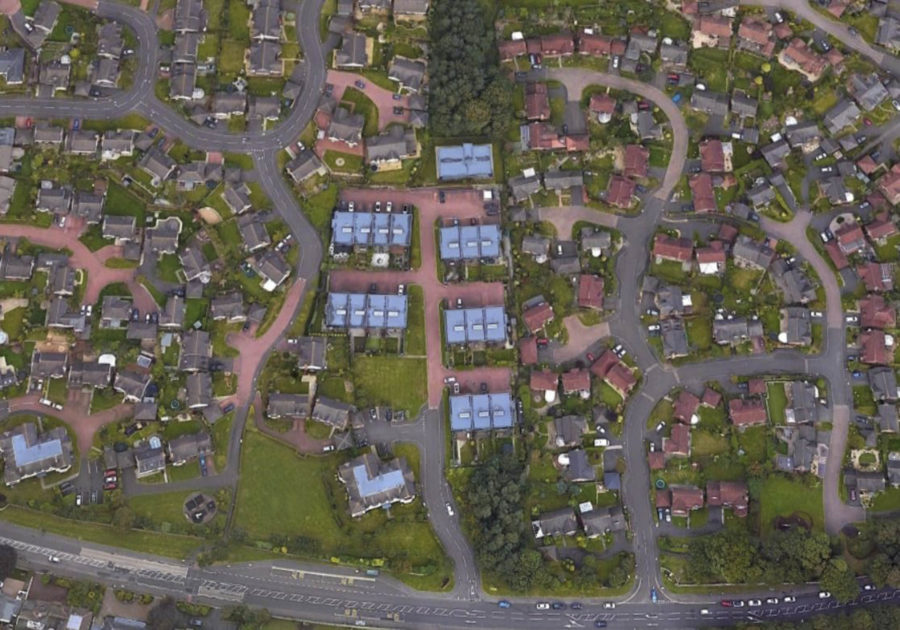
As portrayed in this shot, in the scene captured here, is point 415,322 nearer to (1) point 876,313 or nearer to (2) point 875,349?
(2) point 875,349

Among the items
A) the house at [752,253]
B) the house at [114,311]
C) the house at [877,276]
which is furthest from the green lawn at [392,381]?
the house at [877,276]

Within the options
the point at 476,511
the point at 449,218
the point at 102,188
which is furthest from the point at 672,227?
the point at 102,188

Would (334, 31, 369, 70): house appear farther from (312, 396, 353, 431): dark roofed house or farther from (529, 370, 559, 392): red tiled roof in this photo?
(529, 370, 559, 392): red tiled roof

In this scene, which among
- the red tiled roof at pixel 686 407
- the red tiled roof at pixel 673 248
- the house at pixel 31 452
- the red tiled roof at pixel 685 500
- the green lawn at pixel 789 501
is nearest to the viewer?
the house at pixel 31 452

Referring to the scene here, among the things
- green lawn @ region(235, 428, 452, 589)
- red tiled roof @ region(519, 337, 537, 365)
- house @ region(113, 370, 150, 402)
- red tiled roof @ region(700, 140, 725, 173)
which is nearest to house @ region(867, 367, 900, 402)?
red tiled roof @ region(700, 140, 725, 173)

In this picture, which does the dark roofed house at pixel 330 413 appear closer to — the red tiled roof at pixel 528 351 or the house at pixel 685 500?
the red tiled roof at pixel 528 351

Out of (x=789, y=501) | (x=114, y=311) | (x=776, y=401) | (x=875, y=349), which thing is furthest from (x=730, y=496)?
(x=114, y=311)

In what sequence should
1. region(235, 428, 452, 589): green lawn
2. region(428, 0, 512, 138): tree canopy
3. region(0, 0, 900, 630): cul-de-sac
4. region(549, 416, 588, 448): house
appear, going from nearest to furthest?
region(0, 0, 900, 630): cul-de-sac < region(235, 428, 452, 589): green lawn < region(549, 416, 588, 448): house < region(428, 0, 512, 138): tree canopy
